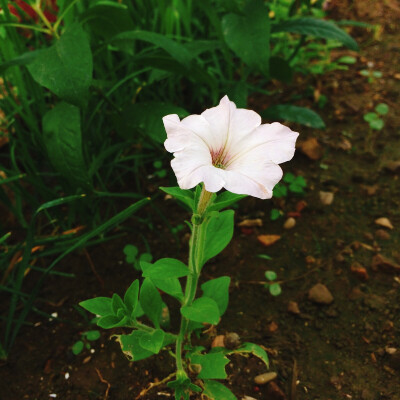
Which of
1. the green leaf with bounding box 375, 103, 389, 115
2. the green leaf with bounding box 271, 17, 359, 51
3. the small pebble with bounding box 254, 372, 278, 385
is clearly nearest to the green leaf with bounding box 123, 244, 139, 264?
the small pebble with bounding box 254, 372, 278, 385

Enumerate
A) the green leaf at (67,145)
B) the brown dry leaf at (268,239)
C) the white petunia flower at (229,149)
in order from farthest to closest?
1. the brown dry leaf at (268,239)
2. the green leaf at (67,145)
3. the white petunia flower at (229,149)

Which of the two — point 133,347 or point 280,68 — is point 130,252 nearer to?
point 133,347

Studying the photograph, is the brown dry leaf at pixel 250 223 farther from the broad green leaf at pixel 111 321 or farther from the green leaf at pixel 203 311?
the broad green leaf at pixel 111 321

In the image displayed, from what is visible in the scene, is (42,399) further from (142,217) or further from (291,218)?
(291,218)

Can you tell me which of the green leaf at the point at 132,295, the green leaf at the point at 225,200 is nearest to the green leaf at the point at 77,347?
the green leaf at the point at 132,295

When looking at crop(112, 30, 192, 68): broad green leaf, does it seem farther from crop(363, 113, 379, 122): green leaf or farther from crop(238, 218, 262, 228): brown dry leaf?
crop(363, 113, 379, 122): green leaf
